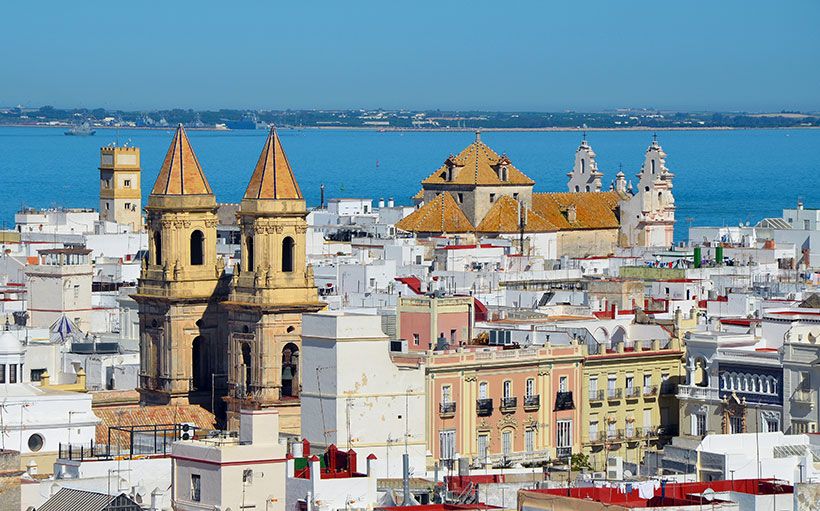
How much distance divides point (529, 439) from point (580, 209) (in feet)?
158

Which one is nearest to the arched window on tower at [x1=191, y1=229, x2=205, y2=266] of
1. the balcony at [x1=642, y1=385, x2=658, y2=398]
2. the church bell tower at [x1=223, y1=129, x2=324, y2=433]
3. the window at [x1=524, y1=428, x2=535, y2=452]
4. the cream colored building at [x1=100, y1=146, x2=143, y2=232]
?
the church bell tower at [x1=223, y1=129, x2=324, y2=433]

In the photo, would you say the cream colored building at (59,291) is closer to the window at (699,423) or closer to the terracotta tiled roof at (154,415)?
the terracotta tiled roof at (154,415)

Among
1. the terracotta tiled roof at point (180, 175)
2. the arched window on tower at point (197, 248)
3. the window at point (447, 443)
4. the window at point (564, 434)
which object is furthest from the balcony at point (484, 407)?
the terracotta tiled roof at point (180, 175)

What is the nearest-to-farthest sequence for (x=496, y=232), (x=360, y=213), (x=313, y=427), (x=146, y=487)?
(x=146, y=487), (x=313, y=427), (x=496, y=232), (x=360, y=213)

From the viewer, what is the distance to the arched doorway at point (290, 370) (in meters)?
49.1

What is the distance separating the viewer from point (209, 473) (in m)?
33.2

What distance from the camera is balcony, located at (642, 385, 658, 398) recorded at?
52.7 m

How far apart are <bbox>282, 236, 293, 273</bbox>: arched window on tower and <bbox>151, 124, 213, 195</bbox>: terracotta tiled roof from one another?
1.96 metres

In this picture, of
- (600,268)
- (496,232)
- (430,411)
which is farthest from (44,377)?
(496,232)

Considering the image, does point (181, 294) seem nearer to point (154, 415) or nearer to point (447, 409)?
point (154, 415)

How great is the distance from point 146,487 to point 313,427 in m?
9.46

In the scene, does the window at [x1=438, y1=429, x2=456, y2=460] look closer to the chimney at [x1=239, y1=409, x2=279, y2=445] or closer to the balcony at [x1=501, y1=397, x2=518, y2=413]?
the balcony at [x1=501, y1=397, x2=518, y2=413]

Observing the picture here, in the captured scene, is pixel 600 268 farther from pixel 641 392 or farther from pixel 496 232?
pixel 641 392

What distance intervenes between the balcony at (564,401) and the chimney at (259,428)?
17079mm
